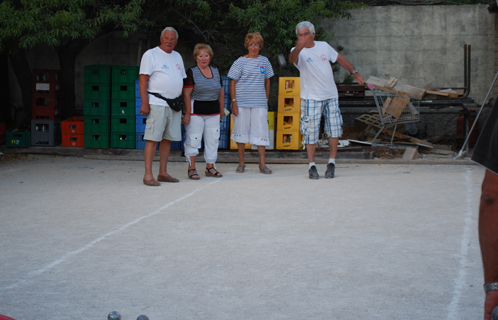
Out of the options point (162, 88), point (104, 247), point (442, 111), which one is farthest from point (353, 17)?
point (104, 247)

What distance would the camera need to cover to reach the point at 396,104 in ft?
39.0

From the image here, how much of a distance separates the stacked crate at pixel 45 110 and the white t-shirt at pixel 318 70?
6.38 meters

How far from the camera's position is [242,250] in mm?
4816

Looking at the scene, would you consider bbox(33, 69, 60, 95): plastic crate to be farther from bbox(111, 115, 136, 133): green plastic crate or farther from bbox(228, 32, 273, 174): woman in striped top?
bbox(228, 32, 273, 174): woman in striped top

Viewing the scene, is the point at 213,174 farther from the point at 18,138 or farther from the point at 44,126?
the point at 18,138

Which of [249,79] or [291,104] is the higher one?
[249,79]

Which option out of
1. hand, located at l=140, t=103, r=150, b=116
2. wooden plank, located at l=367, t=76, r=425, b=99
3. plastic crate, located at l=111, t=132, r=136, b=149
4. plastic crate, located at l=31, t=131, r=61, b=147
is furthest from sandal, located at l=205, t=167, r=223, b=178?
wooden plank, located at l=367, t=76, r=425, b=99

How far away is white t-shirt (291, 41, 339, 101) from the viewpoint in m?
8.98

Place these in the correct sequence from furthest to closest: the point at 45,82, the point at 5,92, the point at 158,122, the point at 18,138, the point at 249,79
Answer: the point at 5,92
the point at 45,82
the point at 18,138
the point at 249,79
the point at 158,122

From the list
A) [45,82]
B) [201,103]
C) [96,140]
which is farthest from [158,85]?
[45,82]

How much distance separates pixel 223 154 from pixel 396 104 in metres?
3.65

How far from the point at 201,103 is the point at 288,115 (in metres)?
2.79

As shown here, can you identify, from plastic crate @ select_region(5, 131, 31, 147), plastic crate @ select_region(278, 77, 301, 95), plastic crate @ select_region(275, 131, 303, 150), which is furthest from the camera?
plastic crate @ select_region(5, 131, 31, 147)

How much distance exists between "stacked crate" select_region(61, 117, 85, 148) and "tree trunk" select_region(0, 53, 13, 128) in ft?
10.2
